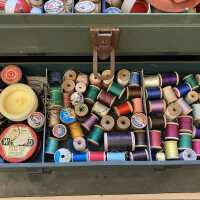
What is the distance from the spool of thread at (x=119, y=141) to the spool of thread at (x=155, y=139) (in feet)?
→ 0.27

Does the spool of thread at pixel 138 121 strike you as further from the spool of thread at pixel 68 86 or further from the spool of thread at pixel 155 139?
the spool of thread at pixel 68 86

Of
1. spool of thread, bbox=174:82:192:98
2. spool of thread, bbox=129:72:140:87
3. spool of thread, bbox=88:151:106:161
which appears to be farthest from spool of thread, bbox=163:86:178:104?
spool of thread, bbox=88:151:106:161

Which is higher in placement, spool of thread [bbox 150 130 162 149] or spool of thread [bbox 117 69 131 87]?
spool of thread [bbox 117 69 131 87]

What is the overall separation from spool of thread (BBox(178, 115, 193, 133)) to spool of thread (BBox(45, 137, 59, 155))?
1.73ft

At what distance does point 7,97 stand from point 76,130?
329 mm

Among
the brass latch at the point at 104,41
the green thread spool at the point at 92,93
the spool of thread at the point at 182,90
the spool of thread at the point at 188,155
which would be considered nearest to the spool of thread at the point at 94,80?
the green thread spool at the point at 92,93

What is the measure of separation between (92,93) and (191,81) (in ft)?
1.45

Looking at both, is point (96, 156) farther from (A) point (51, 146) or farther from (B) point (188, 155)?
(B) point (188, 155)

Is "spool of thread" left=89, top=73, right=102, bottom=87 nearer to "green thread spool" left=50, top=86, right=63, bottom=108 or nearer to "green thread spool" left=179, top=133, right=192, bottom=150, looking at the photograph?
"green thread spool" left=50, top=86, right=63, bottom=108

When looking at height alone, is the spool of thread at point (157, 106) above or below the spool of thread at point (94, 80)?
below

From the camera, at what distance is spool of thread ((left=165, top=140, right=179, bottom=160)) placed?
1622 mm

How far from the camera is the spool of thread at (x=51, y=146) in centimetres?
163

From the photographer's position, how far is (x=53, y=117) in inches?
66.2

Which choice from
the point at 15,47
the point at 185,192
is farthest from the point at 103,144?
the point at 15,47
